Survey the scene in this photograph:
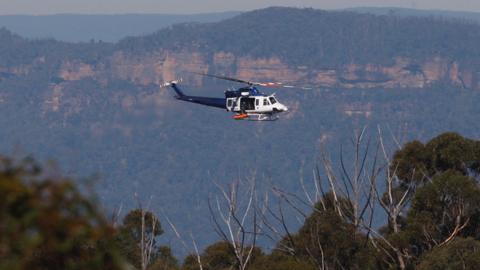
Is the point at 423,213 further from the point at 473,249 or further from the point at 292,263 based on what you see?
the point at 292,263

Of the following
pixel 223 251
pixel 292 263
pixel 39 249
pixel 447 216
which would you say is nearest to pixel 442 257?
pixel 292 263

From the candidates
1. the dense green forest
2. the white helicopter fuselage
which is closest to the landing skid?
the white helicopter fuselage

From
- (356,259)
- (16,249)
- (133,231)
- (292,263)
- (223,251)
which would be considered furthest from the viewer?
(133,231)

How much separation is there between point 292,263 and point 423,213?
9547 millimetres

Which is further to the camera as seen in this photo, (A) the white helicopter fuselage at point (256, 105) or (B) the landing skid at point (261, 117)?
(A) the white helicopter fuselage at point (256, 105)

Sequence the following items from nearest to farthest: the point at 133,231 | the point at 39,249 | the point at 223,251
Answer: the point at 39,249 < the point at 223,251 < the point at 133,231

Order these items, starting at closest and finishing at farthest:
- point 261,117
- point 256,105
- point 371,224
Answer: point 371,224 < point 261,117 < point 256,105

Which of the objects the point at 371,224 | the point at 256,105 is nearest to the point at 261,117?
the point at 256,105

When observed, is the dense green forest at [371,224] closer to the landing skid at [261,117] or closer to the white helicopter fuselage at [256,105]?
the landing skid at [261,117]

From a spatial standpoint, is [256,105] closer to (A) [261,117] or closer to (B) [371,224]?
(A) [261,117]

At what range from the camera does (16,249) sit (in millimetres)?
4586

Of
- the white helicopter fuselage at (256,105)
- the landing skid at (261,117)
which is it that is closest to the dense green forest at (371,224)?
the landing skid at (261,117)

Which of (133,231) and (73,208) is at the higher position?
(73,208)

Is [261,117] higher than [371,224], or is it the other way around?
[261,117]
